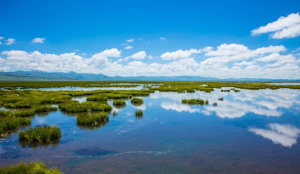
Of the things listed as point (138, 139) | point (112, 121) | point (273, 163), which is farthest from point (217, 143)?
point (112, 121)

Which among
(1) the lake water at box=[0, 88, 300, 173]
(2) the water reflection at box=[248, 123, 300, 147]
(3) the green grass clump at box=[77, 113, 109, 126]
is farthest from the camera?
(3) the green grass clump at box=[77, 113, 109, 126]

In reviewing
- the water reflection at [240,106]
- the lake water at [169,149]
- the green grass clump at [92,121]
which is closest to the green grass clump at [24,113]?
the lake water at [169,149]

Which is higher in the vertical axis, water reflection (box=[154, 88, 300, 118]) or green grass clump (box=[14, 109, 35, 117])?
green grass clump (box=[14, 109, 35, 117])

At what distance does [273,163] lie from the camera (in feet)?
29.7

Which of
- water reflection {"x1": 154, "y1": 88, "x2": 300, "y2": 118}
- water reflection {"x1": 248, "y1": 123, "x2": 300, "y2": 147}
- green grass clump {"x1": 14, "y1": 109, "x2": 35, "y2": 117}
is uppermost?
green grass clump {"x1": 14, "y1": 109, "x2": 35, "y2": 117}

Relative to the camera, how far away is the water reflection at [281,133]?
1221cm

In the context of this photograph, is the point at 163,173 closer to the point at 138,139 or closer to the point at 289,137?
the point at 138,139

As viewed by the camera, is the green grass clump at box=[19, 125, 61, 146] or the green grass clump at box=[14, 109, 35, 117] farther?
the green grass clump at box=[14, 109, 35, 117]

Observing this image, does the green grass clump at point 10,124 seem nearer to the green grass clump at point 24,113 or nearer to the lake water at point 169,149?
the lake water at point 169,149

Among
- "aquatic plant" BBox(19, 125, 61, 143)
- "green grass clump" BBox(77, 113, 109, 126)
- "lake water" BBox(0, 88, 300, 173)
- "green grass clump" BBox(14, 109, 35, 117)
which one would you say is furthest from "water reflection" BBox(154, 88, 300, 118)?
"green grass clump" BBox(14, 109, 35, 117)

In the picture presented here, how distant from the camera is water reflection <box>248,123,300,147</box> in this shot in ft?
40.1

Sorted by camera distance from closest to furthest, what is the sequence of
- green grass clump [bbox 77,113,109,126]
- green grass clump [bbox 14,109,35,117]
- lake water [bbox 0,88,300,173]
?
→ lake water [bbox 0,88,300,173] → green grass clump [bbox 77,113,109,126] → green grass clump [bbox 14,109,35,117]

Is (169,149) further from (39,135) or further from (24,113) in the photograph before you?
(24,113)

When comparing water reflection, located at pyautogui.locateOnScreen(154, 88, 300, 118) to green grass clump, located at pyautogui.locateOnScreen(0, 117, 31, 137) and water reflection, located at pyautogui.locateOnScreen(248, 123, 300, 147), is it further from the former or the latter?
green grass clump, located at pyautogui.locateOnScreen(0, 117, 31, 137)
